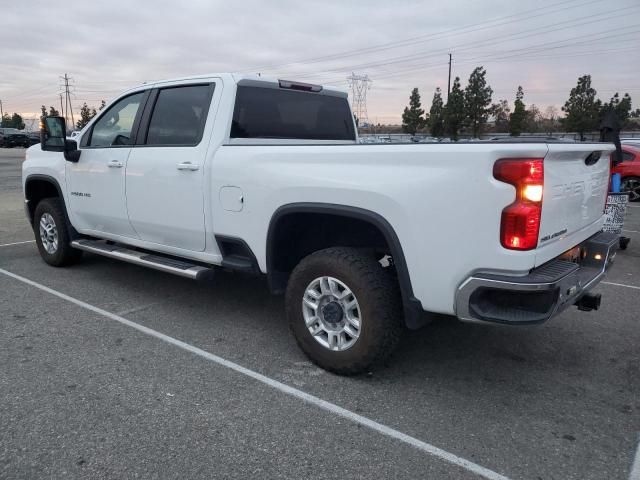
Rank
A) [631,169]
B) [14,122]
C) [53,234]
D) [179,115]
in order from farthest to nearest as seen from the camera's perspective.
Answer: [14,122] → [631,169] → [53,234] → [179,115]

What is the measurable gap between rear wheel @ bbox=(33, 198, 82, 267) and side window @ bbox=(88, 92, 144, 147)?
1010 mm

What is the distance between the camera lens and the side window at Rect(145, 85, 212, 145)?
4188mm

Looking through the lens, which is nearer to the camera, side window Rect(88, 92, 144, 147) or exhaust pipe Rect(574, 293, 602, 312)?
exhaust pipe Rect(574, 293, 602, 312)

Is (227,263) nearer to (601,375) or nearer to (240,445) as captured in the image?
(240,445)

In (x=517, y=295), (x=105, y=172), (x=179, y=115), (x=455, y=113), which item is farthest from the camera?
(x=455, y=113)

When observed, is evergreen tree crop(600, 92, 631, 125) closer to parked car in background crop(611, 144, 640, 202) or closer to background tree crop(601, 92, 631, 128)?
background tree crop(601, 92, 631, 128)

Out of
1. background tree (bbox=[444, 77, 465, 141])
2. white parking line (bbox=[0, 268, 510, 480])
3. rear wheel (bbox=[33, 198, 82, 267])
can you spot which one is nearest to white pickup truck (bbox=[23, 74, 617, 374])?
white parking line (bbox=[0, 268, 510, 480])

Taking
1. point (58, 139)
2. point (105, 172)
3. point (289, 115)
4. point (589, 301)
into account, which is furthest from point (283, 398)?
point (58, 139)

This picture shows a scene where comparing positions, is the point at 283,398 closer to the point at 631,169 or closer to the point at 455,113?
the point at 631,169

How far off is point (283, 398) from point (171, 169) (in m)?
2.07

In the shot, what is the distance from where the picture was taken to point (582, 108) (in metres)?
45.8

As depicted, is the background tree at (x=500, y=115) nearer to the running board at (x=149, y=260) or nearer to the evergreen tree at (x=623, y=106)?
the evergreen tree at (x=623, y=106)

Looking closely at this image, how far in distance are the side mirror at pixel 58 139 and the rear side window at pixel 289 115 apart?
208cm

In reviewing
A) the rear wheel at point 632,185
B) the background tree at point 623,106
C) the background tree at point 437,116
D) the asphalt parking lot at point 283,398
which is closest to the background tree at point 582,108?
the background tree at point 623,106
